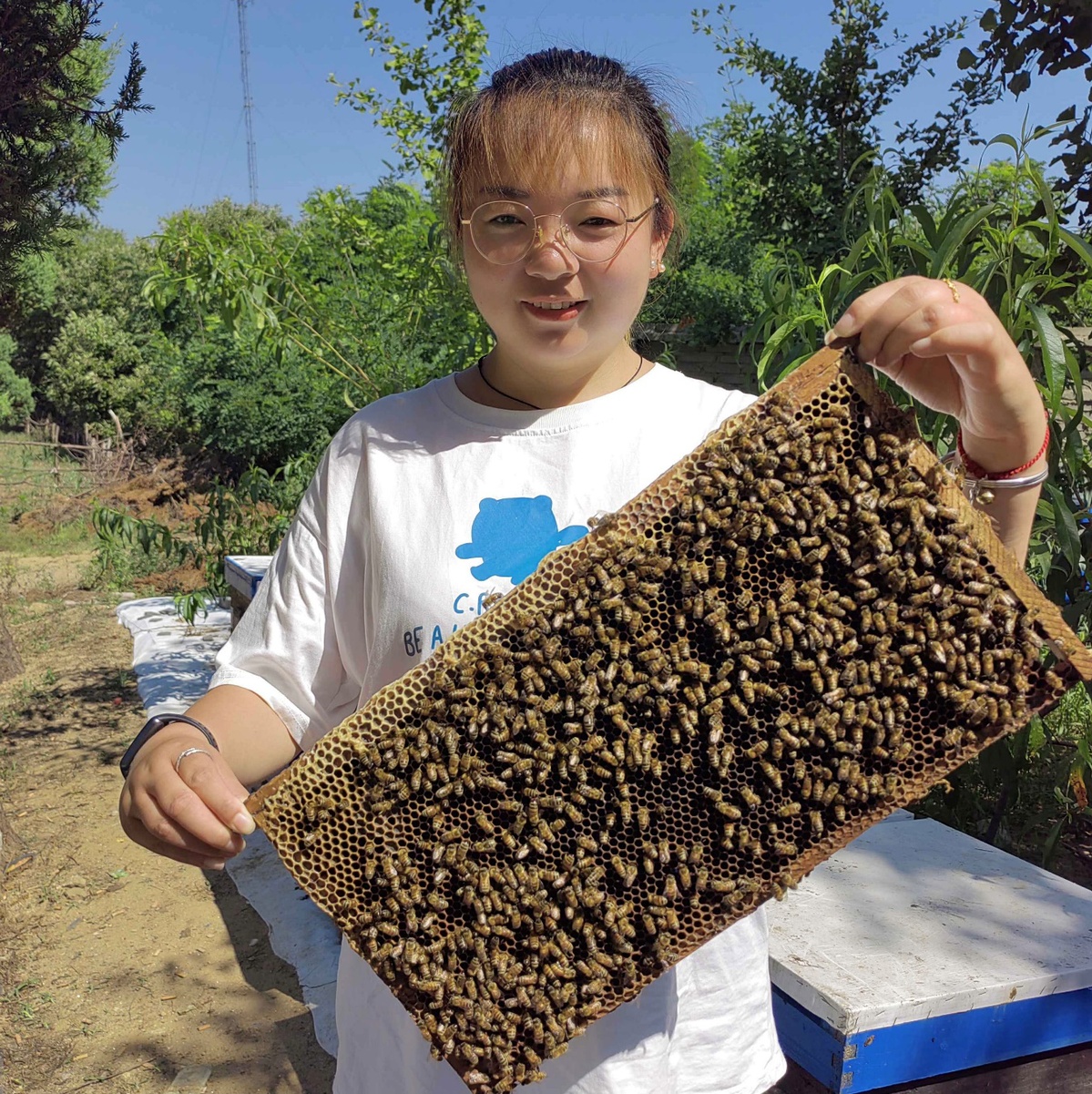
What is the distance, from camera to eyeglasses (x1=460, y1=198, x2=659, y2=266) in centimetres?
197

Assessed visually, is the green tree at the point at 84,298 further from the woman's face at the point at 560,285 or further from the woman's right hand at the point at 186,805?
the woman's right hand at the point at 186,805

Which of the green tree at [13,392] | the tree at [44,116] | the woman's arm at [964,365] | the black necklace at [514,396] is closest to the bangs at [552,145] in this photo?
the black necklace at [514,396]

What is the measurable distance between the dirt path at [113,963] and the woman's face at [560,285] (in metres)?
4.27

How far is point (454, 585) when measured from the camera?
6.63ft

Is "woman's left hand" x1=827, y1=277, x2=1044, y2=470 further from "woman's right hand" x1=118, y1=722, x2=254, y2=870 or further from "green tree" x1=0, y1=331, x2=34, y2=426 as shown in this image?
"green tree" x1=0, y1=331, x2=34, y2=426

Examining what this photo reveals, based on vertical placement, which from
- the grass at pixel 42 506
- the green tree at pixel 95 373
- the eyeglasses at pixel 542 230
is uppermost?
the eyeglasses at pixel 542 230

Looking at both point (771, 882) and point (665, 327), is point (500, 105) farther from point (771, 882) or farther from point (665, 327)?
point (665, 327)

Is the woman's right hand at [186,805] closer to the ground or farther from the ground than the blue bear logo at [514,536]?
closer to the ground

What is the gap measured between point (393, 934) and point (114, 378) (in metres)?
29.0

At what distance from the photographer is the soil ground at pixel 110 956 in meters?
4.88

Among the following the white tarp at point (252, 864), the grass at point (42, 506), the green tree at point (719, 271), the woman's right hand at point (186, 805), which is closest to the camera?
the woman's right hand at point (186, 805)

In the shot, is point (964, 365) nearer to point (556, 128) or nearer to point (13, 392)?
point (556, 128)

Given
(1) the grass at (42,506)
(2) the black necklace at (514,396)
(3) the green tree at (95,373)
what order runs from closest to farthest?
1. (2) the black necklace at (514,396)
2. (1) the grass at (42,506)
3. (3) the green tree at (95,373)

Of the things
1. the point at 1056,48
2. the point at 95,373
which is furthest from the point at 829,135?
the point at 95,373
